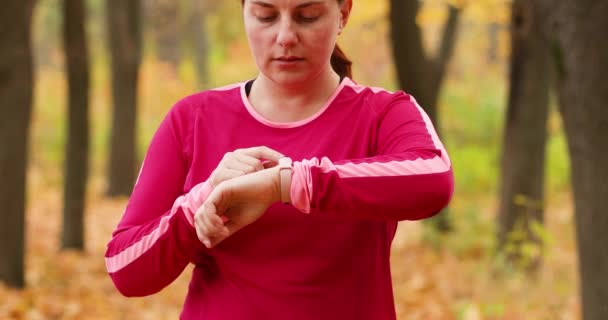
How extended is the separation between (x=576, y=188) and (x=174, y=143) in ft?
9.03

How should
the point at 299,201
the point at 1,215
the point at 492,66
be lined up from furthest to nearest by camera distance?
the point at 492,66, the point at 1,215, the point at 299,201

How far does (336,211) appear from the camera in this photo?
1891mm

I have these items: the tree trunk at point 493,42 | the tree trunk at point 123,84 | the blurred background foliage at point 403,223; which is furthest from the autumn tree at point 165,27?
the tree trunk at point 123,84

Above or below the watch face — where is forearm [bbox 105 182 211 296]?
below

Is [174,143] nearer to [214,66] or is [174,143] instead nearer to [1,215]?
[1,215]

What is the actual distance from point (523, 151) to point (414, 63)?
1.61m

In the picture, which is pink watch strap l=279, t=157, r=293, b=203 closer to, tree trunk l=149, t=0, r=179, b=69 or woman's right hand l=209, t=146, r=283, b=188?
woman's right hand l=209, t=146, r=283, b=188

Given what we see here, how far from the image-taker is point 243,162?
190 centimetres

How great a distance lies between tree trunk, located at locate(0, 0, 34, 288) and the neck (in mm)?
5212

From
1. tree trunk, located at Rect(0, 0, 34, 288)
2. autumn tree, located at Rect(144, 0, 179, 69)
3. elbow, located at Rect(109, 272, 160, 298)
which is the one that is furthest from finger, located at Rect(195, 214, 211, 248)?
autumn tree, located at Rect(144, 0, 179, 69)

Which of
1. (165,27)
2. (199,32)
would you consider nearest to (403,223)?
(199,32)

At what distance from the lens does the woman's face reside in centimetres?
202

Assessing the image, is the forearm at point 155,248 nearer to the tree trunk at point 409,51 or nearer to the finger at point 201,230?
the finger at point 201,230

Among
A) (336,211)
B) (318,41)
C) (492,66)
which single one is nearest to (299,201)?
(336,211)
